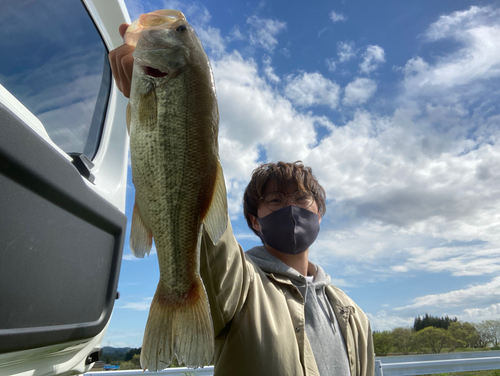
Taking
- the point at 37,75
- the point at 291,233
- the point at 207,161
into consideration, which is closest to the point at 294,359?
the point at 291,233

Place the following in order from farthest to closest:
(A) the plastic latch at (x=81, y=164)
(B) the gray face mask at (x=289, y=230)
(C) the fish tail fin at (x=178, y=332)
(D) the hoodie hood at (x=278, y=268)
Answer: (B) the gray face mask at (x=289, y=230) → (D) the hoodie hood at (x=278, y=268) → (A) the plastic latch at (x=81, y=164) → (C) the fish tail fin at (x=178, y=332)

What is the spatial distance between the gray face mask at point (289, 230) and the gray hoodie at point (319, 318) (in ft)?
0.45

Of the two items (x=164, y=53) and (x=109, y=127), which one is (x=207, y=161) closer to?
(x=164, y=53)

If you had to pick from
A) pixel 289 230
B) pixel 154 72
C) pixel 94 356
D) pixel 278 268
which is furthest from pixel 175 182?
pixel 289 230

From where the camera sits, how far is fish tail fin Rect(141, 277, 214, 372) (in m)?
1.15

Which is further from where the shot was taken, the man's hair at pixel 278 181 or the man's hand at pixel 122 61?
the man's hair at pixel 278 181

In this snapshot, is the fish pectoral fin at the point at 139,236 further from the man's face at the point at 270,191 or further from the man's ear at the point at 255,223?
the man's ear at the point at 255,223

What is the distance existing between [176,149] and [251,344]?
4.44 ft

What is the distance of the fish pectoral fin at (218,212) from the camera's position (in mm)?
1312

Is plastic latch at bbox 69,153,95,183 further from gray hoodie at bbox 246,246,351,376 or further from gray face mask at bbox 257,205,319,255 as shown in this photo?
gray face mask at bbox 257,205,319,255

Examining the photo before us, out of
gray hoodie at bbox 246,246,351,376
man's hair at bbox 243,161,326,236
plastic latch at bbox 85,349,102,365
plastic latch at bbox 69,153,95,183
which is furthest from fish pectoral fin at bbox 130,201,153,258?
man's hair at bbox 243,161,326,236

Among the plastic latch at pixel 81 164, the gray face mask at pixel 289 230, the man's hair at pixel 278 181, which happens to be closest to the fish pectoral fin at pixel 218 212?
the plastic latch at pixel 81 164

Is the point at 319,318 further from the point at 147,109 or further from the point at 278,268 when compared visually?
the point at 147,109

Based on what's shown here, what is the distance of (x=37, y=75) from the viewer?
5.45 feet
